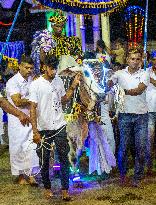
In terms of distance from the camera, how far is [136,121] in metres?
6.88

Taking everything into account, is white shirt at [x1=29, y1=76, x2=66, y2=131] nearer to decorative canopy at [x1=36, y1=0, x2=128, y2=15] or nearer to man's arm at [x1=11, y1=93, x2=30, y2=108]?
man's arm at [x1=11, y1=93, x2=30, y2=108]

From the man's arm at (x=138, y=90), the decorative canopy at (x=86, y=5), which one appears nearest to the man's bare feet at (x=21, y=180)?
the man's arm at (x=138, y=90)

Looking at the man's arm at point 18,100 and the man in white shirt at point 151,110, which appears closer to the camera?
the man's arm at point 18,100

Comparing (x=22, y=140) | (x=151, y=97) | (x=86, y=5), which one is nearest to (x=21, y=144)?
(x=22, y=140)

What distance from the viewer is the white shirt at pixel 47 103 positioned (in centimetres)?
623

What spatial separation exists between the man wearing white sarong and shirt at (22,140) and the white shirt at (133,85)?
141cm

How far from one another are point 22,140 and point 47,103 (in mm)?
1346

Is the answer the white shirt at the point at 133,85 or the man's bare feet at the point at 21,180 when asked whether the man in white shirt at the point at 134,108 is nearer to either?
the white shirt at the point at 133,85

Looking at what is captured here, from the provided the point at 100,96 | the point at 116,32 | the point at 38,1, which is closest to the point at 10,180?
the point at 100,96

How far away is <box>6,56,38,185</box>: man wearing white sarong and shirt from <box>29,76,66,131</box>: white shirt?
987 mm

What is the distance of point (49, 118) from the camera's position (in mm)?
6285

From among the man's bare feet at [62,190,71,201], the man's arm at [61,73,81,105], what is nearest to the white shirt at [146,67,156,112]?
the man's arm at [61,73,81,105]

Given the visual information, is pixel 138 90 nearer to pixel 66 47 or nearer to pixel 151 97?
pixel 151 97

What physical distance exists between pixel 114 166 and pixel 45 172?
5.03 ft
